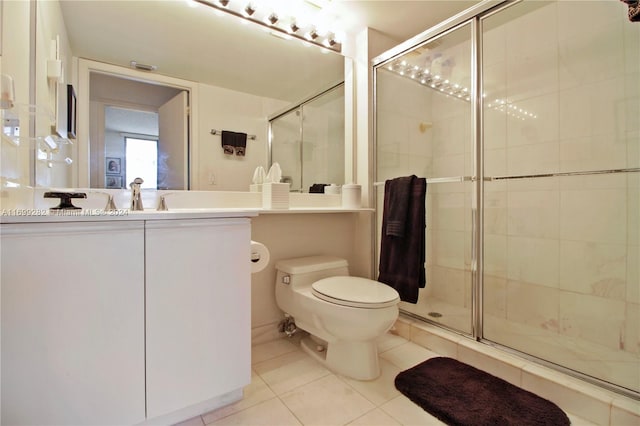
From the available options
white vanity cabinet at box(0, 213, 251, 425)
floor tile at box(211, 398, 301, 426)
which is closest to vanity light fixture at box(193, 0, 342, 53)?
white vanity cabinet at box(0, 213, 251, 425)

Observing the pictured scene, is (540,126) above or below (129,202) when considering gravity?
above

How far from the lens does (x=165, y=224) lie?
0.97m

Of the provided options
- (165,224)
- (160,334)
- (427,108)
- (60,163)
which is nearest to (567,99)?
(427,108)

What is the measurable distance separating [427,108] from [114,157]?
2142 millimetres

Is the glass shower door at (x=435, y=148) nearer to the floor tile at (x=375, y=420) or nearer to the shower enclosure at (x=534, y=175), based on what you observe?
the shower enclosure at (x=534, y=175)

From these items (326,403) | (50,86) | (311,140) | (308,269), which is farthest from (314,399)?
(50,86)

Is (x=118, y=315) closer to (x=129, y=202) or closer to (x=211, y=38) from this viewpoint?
(x=129, y=202)

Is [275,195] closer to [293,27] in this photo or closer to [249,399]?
[249,399]

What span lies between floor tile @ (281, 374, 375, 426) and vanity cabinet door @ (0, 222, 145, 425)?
57cm

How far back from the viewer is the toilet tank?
5.37 ft

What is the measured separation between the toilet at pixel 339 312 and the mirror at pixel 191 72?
0.64 metres

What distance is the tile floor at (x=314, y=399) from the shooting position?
113 cm

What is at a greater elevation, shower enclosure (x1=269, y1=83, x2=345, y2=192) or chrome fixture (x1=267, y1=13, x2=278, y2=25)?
chrome fixture (x1=267, y1=13, x2=278, y2=25)

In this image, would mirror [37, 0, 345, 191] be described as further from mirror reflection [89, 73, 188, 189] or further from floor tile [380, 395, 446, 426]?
floor tile [380, 395, 446, 426]
